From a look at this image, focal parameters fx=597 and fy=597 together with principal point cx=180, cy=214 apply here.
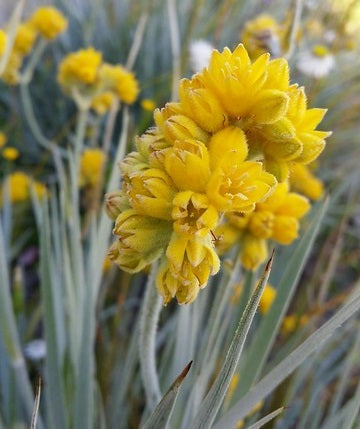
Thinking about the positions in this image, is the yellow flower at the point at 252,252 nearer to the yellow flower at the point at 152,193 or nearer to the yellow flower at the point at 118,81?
the yellow flower at the point at 152,193

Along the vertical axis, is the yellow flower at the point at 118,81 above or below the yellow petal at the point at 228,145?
above

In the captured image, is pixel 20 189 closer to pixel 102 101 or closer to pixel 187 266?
pixel 102 101

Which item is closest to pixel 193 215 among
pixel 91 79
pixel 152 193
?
pixel 152 193

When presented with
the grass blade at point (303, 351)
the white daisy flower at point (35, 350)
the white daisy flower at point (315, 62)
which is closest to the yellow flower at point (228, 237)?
the grass blade at point (303, 351)

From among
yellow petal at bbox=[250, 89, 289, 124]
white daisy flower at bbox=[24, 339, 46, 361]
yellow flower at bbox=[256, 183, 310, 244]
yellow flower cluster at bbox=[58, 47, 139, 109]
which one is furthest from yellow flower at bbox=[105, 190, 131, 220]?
yellow flower cluster at bbox=[58, 47, 139, 109]

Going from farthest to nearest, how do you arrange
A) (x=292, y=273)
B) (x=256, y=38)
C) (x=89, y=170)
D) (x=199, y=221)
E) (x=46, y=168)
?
(x=46, y=168) < (x=89, y=170) < (x=256, y=38) < (x=292, y=273) < (x=199, y=221)

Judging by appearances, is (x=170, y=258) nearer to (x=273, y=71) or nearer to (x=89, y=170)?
(x=273, y=71)

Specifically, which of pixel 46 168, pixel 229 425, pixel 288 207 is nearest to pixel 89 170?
pixel 46 168
